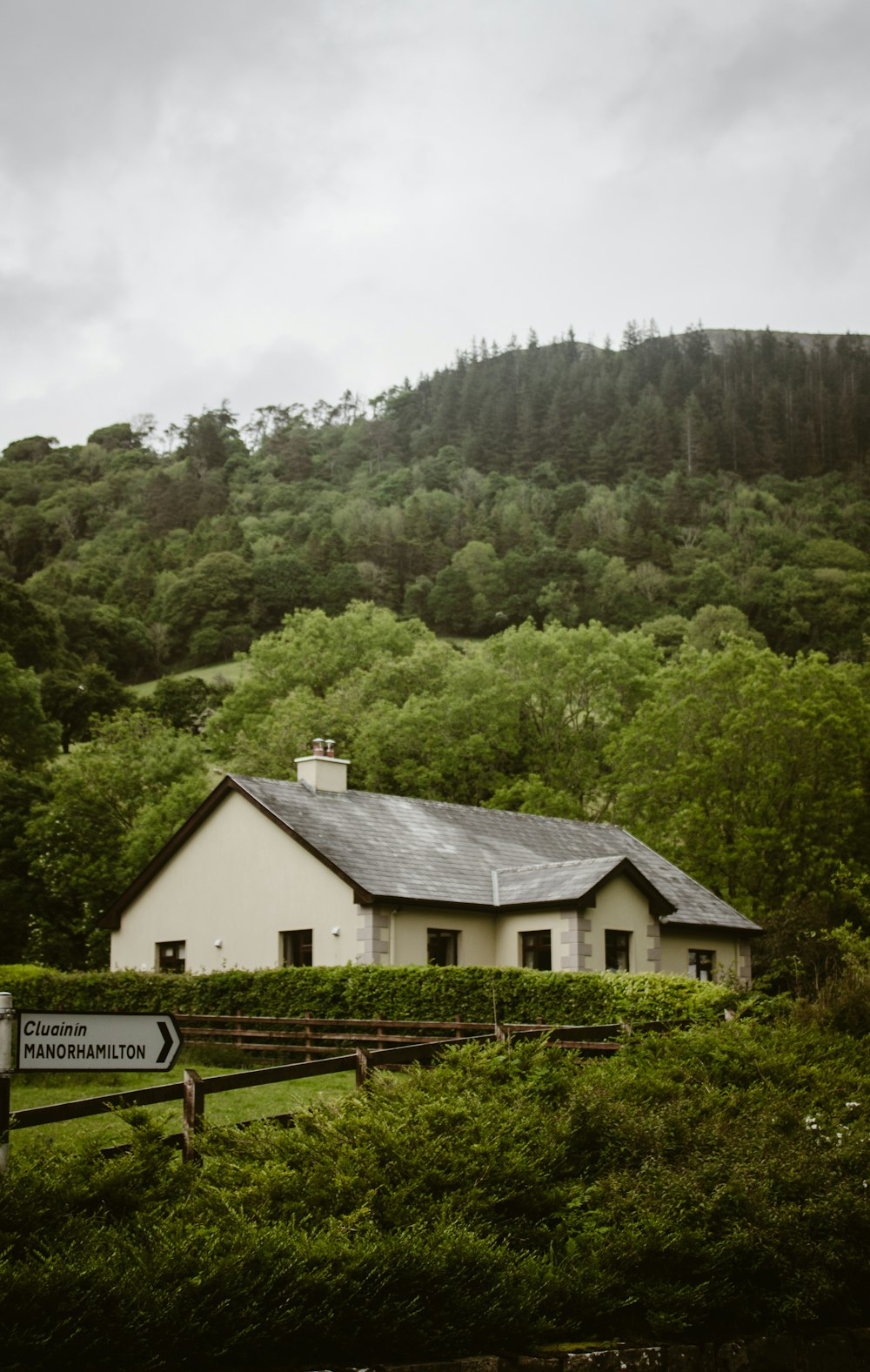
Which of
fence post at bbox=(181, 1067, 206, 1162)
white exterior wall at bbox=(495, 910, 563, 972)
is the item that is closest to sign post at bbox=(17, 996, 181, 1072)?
fence post at bbox=(181, 1067, 206, 1162)

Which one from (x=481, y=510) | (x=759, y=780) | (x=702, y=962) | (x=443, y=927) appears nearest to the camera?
(x=443, y=927)

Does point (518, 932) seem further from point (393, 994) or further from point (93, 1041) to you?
point (93, 1041)

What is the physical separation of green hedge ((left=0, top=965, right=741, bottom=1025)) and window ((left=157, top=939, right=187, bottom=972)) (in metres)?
4.28

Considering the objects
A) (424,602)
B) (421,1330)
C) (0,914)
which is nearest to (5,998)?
(421,1330)

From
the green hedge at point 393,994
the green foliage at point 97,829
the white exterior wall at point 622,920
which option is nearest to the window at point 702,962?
the white exterior wall at point 622,920

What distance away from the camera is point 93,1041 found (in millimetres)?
7199

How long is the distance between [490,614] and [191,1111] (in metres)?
87.1

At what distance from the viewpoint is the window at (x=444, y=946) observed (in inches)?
1158

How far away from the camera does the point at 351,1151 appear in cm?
911

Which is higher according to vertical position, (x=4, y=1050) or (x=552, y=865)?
(x=552, y=865)

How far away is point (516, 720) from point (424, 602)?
48.8 meters

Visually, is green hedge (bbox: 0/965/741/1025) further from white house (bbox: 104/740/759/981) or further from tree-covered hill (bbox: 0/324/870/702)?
tree-covered hill (bbox: 0/324/870/702)

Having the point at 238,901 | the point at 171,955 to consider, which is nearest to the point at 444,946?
the point at 238,901

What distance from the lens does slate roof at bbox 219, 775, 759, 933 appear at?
28922mm
